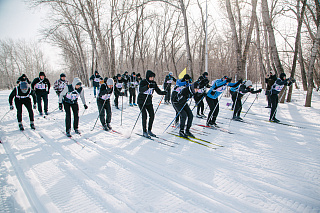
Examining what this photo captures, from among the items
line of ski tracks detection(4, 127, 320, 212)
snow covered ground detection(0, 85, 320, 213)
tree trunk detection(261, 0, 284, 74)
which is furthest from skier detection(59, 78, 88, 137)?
tree trunk detection(261, 0, 284, 74)

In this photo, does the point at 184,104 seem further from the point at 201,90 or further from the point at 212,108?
the point at 201,90

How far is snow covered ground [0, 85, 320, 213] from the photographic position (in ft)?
8.77

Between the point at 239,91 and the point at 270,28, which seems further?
the point at 270,28

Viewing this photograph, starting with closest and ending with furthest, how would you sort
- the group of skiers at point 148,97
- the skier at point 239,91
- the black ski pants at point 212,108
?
1. the group of skiers at point 148,97
2. the black ski pants at point 212,108
3. the skier at point 239,91

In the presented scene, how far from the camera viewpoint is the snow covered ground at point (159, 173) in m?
2.67

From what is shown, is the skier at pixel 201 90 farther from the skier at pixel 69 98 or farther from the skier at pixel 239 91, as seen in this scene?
the skier at pixel 69 98

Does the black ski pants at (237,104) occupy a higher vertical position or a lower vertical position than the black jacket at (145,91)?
lower

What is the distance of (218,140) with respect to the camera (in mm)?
5375

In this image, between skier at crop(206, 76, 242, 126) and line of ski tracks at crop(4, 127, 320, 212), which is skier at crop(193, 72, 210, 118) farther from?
line of ski tracks at crop(4, 127, 320, 212)

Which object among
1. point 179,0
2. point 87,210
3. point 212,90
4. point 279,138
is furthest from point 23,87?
point 179,0

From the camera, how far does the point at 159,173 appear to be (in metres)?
3.49

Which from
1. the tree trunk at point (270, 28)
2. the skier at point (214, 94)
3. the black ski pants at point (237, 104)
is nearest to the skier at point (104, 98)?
the skier at point (214, 94)

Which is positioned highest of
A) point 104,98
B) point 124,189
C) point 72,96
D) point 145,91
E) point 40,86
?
point 40,86

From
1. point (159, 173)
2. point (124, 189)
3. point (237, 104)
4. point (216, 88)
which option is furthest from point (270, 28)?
point (124, 189)
